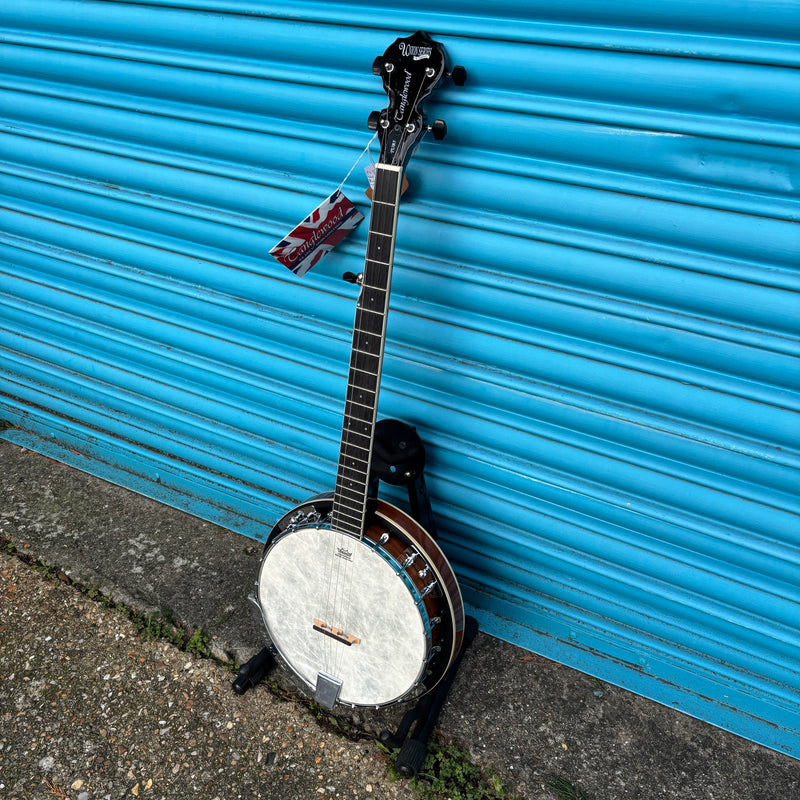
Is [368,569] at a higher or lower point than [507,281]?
lower

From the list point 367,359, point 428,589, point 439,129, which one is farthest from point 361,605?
point 439,129

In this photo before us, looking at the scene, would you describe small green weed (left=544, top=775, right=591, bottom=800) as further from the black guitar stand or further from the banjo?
the banjo

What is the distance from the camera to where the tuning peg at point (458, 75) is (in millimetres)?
1701

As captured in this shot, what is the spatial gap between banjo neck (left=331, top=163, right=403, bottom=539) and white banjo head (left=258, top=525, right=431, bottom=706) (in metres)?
0.15

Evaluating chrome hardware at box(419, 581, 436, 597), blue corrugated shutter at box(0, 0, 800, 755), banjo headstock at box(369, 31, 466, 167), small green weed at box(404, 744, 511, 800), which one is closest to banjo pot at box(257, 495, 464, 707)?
chrome hardware at box(419, 581, 436, 597)

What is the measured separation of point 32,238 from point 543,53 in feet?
8.96

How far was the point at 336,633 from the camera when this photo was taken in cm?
225

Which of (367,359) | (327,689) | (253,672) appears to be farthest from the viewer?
(253,672)

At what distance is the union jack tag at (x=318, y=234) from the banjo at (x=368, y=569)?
1.23 ft

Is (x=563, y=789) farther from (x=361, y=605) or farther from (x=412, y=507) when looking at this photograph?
(x=412, y=507)

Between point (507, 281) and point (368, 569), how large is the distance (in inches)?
44.7

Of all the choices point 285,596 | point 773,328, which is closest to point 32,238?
point 285,596

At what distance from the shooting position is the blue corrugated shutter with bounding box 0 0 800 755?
171 cm

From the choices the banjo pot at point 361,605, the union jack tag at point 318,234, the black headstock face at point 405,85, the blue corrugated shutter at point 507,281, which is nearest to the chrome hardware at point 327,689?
the banjo pot at point 361,605
